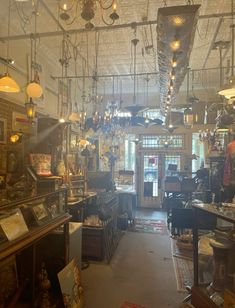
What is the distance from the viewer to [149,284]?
3768mm

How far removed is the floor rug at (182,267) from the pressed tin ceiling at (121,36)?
3.40m

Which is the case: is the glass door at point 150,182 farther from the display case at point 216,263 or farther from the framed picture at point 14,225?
the framed picture at point 14,225

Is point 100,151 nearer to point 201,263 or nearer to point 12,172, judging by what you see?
point 12,172

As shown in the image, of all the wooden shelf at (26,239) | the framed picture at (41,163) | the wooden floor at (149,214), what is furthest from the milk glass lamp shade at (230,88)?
the wooden floor at (149,214)

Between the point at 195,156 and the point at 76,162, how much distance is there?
4.65m

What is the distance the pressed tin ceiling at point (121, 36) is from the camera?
3.97 m

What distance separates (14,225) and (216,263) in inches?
83.7

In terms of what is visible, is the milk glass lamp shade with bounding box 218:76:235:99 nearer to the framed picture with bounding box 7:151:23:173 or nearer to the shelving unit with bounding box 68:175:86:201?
the framed picture with bounding box 7:151:23:173

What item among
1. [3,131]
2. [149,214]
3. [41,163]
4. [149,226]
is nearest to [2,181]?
[41,163]

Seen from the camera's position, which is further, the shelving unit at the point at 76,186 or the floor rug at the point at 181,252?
the shelving unit at the point at 76,186

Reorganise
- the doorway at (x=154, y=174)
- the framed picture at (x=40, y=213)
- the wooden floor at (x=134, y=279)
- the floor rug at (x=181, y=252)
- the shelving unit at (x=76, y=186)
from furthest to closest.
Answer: the doorway at (x=154, y=174), the shelving unit at (x=76, y=186), the floor rug at (x=181, y=252), the wooden floor at (x=134, y=279), the framed picture at (x=40, y=213)

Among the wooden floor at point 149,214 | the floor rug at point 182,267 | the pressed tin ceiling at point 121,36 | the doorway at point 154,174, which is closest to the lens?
the floor rug at point 182,267

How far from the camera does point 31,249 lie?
2709mm

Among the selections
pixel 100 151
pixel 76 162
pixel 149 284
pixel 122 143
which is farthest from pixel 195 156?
Answer: pixel 149 284
